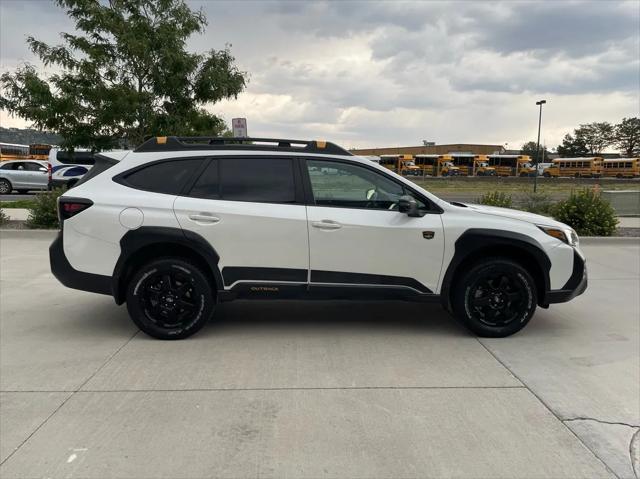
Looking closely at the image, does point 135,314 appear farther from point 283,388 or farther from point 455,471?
point 455,471

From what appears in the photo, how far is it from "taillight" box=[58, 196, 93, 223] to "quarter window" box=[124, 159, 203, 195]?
399 mm

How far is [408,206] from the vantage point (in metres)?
4.59

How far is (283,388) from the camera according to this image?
373cm

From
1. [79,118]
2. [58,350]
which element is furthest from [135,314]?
[79,118]

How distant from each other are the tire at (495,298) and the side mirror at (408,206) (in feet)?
2.50

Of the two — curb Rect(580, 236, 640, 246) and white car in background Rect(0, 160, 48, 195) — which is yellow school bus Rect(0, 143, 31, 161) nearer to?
white car in background Rect(0, 160, 48, 195)

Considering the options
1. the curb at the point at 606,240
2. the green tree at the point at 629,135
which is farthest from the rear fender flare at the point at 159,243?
the green tree at the point at 629,135

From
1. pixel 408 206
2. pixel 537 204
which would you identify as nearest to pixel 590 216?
pixel 537 204

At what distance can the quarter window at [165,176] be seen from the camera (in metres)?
4.71

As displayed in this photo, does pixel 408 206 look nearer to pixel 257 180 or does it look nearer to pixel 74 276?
pixel 257 180

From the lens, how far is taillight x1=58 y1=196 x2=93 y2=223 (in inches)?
180

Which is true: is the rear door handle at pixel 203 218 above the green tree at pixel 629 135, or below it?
below

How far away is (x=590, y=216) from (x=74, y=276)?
10009 millimetres

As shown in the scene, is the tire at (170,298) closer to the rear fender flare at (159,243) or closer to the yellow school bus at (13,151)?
the rear fender flare at (159,243)
